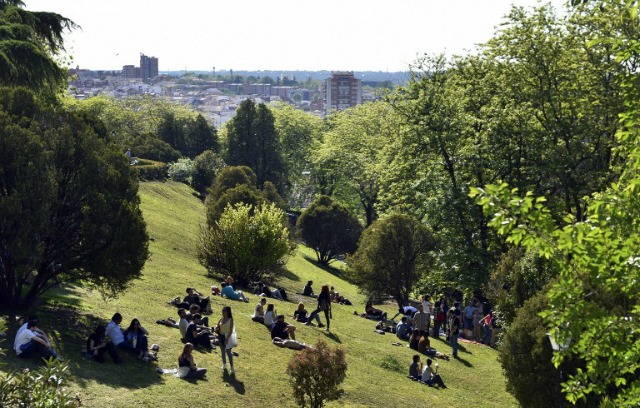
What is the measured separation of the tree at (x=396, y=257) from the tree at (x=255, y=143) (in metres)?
39.7

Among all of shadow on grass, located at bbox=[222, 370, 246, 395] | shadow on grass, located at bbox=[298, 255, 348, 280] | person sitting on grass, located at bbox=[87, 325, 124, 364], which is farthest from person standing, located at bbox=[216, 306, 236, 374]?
shadow on grass, located at bbox=[298, 255, 348, 280]

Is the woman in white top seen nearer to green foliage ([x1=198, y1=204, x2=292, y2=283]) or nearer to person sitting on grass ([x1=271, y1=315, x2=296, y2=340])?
person sitting on grass ([x1=271, y1=315, x2=296, y2=340])

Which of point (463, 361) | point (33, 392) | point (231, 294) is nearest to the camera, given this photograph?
point (33, 392)

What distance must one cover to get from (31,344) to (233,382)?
4.41 m

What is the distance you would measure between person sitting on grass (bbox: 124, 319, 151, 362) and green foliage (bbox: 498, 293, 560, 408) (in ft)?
26.2

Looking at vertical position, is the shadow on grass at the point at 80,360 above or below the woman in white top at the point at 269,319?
above

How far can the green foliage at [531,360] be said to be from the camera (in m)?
17.9

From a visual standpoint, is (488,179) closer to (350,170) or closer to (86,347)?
(86,347)

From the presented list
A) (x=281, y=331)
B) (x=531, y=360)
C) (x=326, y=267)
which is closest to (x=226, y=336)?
(x=281, y=331)

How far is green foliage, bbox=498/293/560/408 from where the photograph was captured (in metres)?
17.9

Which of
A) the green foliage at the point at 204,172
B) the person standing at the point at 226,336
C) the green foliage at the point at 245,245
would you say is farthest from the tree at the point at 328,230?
the person standing at the point at 226,336

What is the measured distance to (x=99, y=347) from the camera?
58.7 feet

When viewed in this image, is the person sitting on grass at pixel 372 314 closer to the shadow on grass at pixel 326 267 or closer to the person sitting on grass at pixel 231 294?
the person sitting on grass at pixel 231 294

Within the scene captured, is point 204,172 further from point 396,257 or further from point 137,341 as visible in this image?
point 137,341
